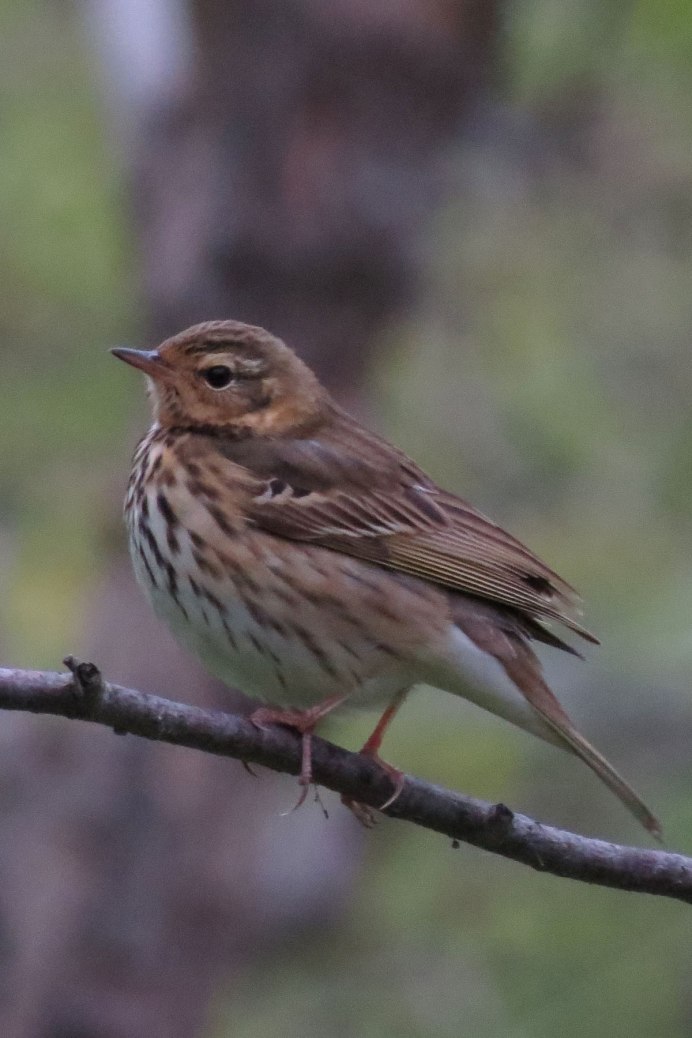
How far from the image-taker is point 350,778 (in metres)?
4.84

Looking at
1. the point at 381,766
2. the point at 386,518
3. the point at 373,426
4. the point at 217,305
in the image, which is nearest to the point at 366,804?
the point at 381,766

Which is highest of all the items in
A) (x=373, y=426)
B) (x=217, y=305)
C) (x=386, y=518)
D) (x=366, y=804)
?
(x=217, y=305)

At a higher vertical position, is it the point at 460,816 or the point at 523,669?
the point at 523,669

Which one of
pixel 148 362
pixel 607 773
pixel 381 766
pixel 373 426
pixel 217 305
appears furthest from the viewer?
pixel 373 426

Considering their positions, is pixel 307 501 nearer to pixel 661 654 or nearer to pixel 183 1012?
pixel 661 654

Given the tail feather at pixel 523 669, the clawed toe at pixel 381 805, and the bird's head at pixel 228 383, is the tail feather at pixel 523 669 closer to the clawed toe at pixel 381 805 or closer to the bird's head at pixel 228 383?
the clawed toe at pixel 381 805

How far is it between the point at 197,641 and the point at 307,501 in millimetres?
668

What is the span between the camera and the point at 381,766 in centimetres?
480

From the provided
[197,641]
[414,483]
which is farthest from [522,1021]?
[197,641]

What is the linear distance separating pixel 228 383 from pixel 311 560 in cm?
71

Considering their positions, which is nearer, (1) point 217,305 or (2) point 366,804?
(2) point 366,804

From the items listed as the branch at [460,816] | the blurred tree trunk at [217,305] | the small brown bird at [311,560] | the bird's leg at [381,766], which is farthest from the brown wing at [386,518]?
the blurred tree trunk at [217,305]

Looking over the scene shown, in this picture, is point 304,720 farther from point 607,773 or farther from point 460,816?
point 607,773

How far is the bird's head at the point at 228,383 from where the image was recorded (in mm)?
6098
